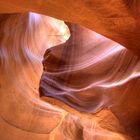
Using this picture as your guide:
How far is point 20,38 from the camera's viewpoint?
11.2ft

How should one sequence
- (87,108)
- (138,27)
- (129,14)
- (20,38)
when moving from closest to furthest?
(129,14), (138,27), (87,108), (20,38)

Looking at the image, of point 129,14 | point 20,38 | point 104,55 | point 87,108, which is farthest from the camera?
point 20,38

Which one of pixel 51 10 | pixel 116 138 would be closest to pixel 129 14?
pixel 51 10

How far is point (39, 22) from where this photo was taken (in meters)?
3.65

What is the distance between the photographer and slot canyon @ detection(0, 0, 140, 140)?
5.78ft

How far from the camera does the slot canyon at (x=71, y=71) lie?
5.78ft

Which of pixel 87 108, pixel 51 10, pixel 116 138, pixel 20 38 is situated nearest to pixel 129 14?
pixel 51 10

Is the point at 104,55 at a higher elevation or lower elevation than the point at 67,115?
higher

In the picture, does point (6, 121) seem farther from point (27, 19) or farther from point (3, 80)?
point (27, 19)

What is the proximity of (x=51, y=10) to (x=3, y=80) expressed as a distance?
1521mm

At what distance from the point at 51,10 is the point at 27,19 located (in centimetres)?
191

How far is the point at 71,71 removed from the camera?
2.64 meters

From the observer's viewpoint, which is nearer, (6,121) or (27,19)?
(6,121)

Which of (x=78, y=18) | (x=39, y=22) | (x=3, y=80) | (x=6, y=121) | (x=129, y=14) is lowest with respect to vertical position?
(x=6, y=121)
